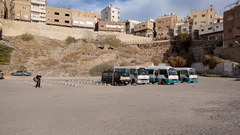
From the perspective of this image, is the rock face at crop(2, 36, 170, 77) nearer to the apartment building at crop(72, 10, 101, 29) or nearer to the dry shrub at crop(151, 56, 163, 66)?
the dry shrub at crop(151, 56, 163, 66)

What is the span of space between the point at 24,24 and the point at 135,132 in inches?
2470

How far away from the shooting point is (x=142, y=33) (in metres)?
87.9

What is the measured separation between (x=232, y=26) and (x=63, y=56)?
42.3 meters

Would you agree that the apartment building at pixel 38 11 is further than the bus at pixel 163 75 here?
Yes

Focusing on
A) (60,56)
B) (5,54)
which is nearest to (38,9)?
(60,56)

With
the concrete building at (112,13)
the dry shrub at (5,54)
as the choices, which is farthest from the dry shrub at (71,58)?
the concrete building at (112,13)

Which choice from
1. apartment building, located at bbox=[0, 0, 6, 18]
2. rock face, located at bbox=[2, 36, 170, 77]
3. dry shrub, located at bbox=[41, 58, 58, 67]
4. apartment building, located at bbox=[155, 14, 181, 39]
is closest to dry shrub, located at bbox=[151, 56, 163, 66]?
rock face, located at bbox=[2, 36, 170, 77]

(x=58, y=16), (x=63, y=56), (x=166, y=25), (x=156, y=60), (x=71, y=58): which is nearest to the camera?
(x=71, y=58)

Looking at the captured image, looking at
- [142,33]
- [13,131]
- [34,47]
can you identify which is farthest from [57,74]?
[142,33]

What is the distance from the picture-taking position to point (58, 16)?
73938mm

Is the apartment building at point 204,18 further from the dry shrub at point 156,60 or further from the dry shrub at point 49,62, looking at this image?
the dry shrub at point 49,62

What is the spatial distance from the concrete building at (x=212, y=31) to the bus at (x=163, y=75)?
40.4 metres

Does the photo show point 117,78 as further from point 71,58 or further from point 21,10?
point 21,10

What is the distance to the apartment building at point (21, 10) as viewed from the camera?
64.1 m
